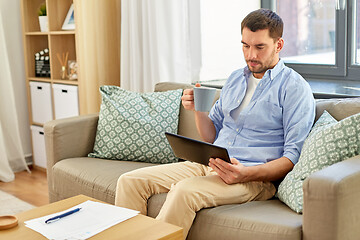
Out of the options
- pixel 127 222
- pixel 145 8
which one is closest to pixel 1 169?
pixel 145 8

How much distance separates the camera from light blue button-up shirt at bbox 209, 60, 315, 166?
2.16 metres

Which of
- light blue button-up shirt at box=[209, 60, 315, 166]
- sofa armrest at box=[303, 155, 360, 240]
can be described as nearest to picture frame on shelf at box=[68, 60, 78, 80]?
light blue button-up shirt at box=[209, 60, 315, 166]

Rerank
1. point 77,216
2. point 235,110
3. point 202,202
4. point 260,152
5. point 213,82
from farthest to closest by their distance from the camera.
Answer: point 213,82
point 235,110
point 260,152
point 202,202
point 77,216

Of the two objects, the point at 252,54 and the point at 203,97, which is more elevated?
the point at 252,54

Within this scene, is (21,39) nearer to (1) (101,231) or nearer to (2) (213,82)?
(2) (213,82)

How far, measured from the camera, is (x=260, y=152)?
2.23 meters

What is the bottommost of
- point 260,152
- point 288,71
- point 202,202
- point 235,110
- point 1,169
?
point 1,169

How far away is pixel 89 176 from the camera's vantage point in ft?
8.73

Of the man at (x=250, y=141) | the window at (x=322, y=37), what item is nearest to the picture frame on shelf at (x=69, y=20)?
the window at (x=322, y=37)

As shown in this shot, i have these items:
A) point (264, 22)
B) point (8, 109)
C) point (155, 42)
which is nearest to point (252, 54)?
point (264, 22)

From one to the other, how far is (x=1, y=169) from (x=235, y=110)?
2321 millimetres

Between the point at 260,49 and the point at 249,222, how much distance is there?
2.44 feet

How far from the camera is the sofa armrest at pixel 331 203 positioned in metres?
1.73

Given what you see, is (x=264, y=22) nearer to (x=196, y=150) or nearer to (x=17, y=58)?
(x=196, y=150)
